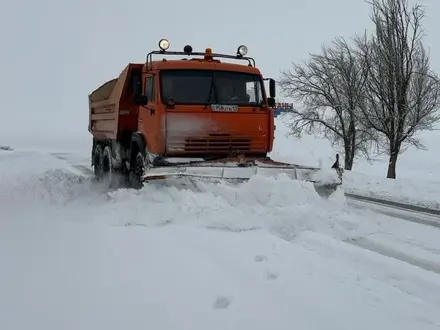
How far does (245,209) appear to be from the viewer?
21.5 feet

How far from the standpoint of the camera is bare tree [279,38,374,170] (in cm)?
2408

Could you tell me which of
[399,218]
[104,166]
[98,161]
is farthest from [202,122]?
[98,161]

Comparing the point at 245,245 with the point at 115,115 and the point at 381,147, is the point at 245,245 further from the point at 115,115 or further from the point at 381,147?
the point at 381,147

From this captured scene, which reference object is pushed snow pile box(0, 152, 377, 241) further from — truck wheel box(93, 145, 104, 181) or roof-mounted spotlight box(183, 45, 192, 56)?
truck wheel box(93, 145, 104, 181)

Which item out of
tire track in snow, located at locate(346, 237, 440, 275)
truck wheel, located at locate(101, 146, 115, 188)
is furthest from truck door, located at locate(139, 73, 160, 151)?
tire track in snow, located at locate(346, 237, 440, 275)

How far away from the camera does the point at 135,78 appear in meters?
9.20

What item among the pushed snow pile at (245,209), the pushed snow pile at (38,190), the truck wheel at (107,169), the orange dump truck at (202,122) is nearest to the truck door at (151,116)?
the orange dump truck at (202,122)

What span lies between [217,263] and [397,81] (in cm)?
1787

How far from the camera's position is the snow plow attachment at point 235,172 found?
23.4ft

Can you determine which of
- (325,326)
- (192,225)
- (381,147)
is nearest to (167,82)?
(192,225)

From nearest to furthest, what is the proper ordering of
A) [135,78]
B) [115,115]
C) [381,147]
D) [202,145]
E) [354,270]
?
1. [354,270]
2. [202,145]
3. [135,78]
4. [115,115]
5. [381,147]

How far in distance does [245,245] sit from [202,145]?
3148 millimetres

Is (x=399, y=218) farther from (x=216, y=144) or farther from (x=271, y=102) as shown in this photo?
(x=216, y=144)

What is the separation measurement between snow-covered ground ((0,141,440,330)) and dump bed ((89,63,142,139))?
2.70m
